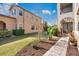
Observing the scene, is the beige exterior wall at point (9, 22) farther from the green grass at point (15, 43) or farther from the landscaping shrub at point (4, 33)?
the green grass at point (15, 43)

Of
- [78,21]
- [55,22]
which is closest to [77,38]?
[78,21]

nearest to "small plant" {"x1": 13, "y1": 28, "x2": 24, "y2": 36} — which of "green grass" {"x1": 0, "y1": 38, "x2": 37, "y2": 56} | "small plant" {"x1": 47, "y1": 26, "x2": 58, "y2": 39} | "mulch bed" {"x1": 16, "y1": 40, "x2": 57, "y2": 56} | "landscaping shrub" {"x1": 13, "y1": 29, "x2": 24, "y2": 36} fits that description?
"landscaping shrub" {"x1": 13, "y1": 29, "x2": 24, "y2": 36}

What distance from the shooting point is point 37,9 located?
2195 millimetres

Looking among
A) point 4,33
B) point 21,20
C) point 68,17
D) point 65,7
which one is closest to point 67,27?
point 68,17

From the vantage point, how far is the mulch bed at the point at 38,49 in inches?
85.2

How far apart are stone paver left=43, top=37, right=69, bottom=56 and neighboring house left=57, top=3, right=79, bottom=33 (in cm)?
14

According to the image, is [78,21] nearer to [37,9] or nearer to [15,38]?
[37,9]

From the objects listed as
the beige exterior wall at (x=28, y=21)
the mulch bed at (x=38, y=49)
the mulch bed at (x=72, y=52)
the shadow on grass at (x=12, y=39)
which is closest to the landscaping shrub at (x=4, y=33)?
the shadow on grass at (x=12, y=39)

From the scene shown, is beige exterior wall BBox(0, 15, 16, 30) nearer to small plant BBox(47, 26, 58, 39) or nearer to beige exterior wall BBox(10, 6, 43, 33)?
beige exterior wall BBox(10, 6, 43, 33)

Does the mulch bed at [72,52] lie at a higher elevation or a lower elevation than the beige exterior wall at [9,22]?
lower

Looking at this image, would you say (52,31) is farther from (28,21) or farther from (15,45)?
(15,45)

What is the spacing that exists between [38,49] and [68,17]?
2.14 ft

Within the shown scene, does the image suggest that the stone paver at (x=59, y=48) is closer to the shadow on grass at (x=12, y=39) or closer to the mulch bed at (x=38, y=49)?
the mulch bed at (x=38, y=49)

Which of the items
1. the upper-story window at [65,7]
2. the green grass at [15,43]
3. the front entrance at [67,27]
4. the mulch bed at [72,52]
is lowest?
the mulch bed at [72,52]
